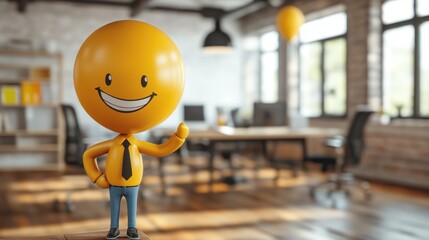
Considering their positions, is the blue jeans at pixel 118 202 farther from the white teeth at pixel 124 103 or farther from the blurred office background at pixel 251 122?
the blurred office background at pixel 251 122

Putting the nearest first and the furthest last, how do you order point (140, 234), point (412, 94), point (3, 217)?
point (140, 234) < point (3, 217) < point (412, 94)

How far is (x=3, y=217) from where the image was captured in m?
4.16

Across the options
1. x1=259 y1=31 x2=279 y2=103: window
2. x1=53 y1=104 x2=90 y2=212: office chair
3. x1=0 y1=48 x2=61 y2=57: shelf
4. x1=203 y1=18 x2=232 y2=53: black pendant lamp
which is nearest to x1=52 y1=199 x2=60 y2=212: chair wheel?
x1=53 y1=104 x2=90 y2=212: office chair

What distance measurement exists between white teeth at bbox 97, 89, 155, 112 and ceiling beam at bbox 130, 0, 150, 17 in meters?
7.13

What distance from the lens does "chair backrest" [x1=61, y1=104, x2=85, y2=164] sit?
4.30 m

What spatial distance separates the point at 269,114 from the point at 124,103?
17.9ft

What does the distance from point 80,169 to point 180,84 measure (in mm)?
3708

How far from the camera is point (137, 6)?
8.32 m

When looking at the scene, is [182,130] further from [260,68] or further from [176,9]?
[260,68]

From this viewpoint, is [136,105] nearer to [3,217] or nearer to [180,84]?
[180,84]

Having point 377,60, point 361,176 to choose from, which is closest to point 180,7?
point 377,60

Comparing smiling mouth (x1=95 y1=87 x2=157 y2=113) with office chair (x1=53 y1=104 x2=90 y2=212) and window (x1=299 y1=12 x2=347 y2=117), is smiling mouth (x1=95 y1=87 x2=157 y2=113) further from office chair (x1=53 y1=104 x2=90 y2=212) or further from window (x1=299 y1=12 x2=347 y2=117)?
window (x1=299 y1=12 x2=347 y2=117)

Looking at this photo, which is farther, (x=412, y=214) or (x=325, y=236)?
(x=412, y=214)

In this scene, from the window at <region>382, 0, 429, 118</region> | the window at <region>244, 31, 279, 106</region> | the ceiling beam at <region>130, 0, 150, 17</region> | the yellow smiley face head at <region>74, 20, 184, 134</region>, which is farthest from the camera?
the window at <region>244, 31, 279, 106</region>
